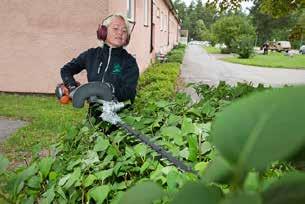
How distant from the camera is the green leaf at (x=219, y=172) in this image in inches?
16.9

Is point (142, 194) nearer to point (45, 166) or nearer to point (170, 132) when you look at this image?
point (45, 166)

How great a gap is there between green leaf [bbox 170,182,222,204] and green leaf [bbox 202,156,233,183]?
0.04 ft

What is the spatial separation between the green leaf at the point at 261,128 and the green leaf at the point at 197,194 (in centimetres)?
5

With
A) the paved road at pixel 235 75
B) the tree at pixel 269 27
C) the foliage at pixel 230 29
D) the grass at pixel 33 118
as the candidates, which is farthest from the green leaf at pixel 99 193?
the tree at pixel 269 27

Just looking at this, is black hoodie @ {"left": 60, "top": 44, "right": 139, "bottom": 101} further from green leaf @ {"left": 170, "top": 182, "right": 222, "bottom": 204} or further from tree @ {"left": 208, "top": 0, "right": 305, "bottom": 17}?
tree @ {"left": 208, "top": 0, "right": 305, "bottom": 17}

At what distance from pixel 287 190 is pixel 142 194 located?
0.61 feet

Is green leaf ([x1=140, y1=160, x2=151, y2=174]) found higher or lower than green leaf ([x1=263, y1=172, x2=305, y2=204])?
lower

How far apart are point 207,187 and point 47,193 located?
4.40 ft

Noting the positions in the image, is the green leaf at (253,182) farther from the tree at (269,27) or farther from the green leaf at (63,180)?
the tree at (269,27)

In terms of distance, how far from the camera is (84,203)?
1.74 metres

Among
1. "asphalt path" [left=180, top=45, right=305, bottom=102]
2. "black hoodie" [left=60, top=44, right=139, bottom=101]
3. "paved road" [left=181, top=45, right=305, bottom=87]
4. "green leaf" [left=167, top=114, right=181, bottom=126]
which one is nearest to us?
"green leaf" [left=167, top=114, right=181, bottom=126]

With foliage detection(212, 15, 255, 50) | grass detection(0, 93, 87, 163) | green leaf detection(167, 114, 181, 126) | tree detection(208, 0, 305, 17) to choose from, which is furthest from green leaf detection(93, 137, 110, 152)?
foliage detection(212, 15, 255, 50)

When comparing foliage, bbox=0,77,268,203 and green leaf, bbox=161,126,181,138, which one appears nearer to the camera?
foliage, bbox=0,77,268,203

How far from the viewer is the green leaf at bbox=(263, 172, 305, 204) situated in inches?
16.1
